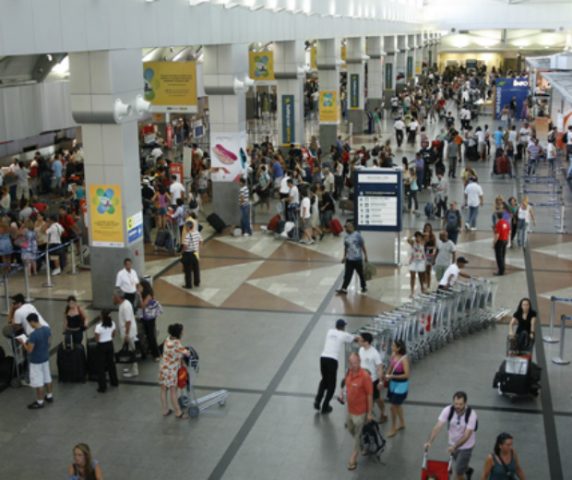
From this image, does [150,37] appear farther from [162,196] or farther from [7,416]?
[7,416]

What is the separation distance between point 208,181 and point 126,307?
14.1 meters

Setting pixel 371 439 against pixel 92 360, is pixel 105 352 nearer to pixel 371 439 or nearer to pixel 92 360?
pixel 92 360

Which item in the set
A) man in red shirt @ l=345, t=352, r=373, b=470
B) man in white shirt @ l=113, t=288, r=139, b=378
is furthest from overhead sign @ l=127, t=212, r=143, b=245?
man in red shirt @ l=345, t=352, r=373, b=470

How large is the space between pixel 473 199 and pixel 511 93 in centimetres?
2731

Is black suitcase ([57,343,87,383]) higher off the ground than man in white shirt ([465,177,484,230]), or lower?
lower

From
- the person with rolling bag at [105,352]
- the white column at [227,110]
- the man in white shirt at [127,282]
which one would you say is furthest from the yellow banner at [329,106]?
the person with rolling bag at [105,352]

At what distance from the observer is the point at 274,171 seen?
25.3 metres

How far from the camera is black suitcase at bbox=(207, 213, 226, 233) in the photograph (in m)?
21.4

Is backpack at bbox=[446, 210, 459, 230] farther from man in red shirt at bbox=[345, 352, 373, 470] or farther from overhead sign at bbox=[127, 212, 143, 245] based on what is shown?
man in red shirt at bbox=[345, 352, 373, 470]

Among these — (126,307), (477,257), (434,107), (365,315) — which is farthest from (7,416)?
(434,107)

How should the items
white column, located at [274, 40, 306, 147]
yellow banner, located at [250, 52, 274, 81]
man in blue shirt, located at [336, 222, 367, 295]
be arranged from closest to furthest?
man in blue shirt, located at [336, 222, 367, 295]
white column, located at [274, 40, 306, 147]
yellow banner, located at [250, 52, 274, 81]

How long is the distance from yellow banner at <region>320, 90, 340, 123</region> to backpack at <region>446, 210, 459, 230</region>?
52.3 feet

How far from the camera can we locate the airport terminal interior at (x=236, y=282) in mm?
10094

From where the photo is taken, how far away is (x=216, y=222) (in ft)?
70.3
